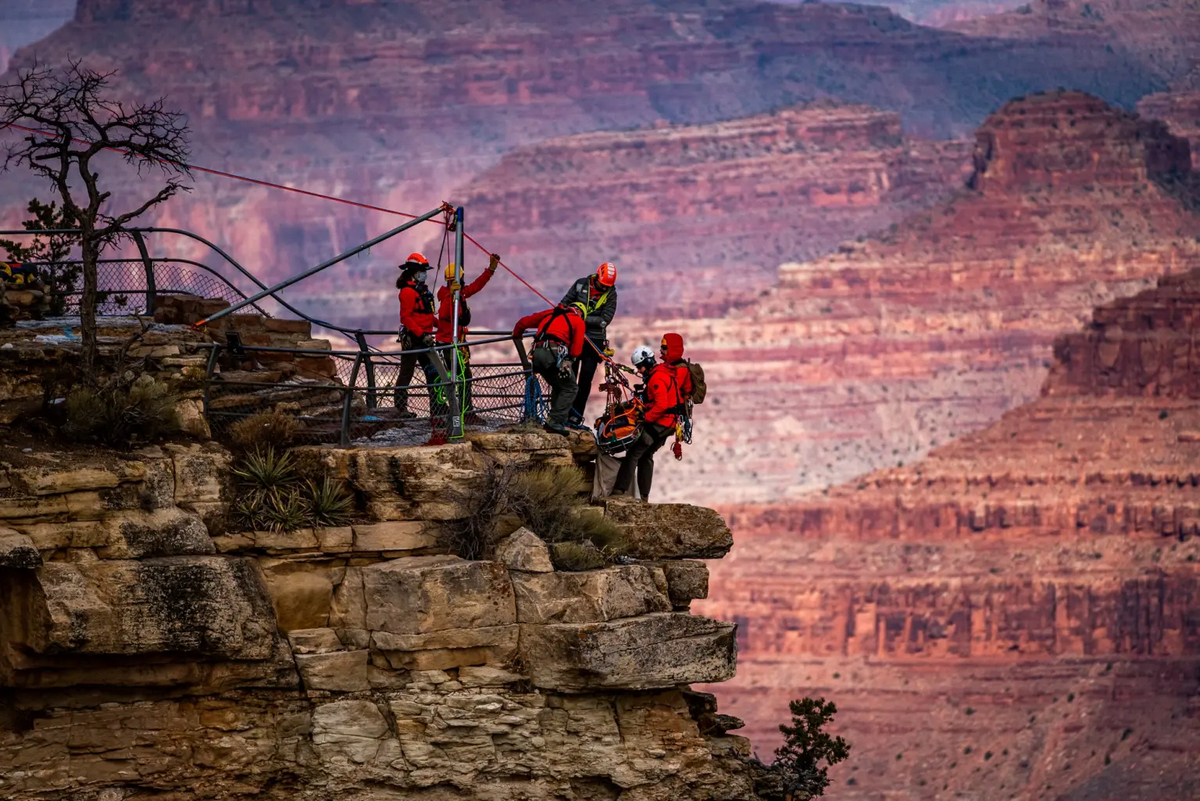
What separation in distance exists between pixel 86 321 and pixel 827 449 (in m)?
121

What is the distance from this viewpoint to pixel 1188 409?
124 metres

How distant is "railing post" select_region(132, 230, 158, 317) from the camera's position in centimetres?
4084

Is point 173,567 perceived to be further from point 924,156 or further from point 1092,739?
point 924,156

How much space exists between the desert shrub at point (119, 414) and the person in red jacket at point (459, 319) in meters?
3.24

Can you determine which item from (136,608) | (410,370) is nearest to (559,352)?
(410,370)

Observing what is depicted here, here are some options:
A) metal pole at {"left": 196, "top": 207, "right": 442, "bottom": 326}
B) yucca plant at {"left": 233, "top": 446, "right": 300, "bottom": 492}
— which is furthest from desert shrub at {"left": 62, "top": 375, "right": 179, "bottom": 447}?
metal pole at {"left": 196, "top": 207, "right": 442, "bottom": 326}

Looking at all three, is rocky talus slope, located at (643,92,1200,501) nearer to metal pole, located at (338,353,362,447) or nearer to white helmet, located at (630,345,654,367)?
white helmet, located at (630,345,654,367)

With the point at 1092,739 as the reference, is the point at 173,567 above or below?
above

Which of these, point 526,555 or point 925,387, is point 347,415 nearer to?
point 526,555

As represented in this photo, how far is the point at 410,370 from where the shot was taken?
40812 millimetres

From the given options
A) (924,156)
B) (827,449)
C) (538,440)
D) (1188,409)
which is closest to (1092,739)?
(1188,409)

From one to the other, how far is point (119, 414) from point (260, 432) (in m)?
1.64

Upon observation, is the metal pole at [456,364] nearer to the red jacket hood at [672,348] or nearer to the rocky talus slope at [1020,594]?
the red jacket hood at [672,348]

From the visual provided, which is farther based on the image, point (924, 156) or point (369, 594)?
point (924, 156)
